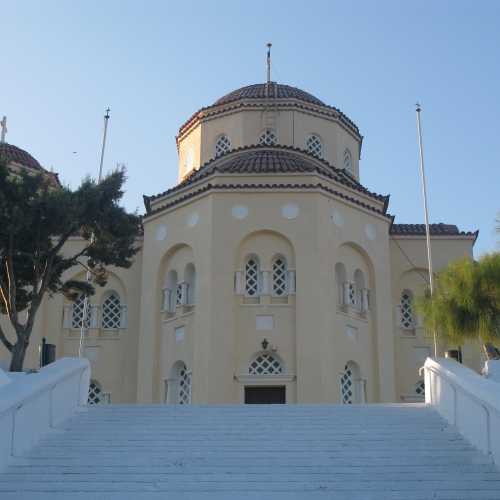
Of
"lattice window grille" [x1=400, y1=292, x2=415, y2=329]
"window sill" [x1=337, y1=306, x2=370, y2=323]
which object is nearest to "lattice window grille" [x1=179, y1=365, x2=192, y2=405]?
"window sill" [x1=337, y1=306, x2=370, y2=323]

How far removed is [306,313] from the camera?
2286 centimetres

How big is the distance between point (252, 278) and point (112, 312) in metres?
6.27

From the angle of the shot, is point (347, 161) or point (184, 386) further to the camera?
point (347, 161)

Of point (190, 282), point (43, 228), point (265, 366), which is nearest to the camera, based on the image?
point (43, 228)

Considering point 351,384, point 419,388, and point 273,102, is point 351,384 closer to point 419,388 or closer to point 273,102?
point 419,388

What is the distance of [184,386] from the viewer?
2369cm

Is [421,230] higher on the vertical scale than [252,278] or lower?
higher

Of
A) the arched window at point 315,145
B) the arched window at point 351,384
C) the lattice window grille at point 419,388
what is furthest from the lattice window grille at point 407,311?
the arched window at point 315,145

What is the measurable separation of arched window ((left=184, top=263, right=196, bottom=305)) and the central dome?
832 centimetres

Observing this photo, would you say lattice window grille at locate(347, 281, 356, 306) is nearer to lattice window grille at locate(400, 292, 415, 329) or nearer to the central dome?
lattice window grille at locate(400, 292, 415, 329)

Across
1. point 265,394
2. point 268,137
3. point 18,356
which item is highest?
point 268,137

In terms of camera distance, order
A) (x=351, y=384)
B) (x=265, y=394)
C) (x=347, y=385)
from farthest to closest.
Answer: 1. (x=351, y=384)
2. (x=347, y=385)
3. (x=265, y=394)

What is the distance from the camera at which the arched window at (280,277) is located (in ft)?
77.3

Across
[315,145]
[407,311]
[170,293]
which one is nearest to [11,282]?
[170,293]
